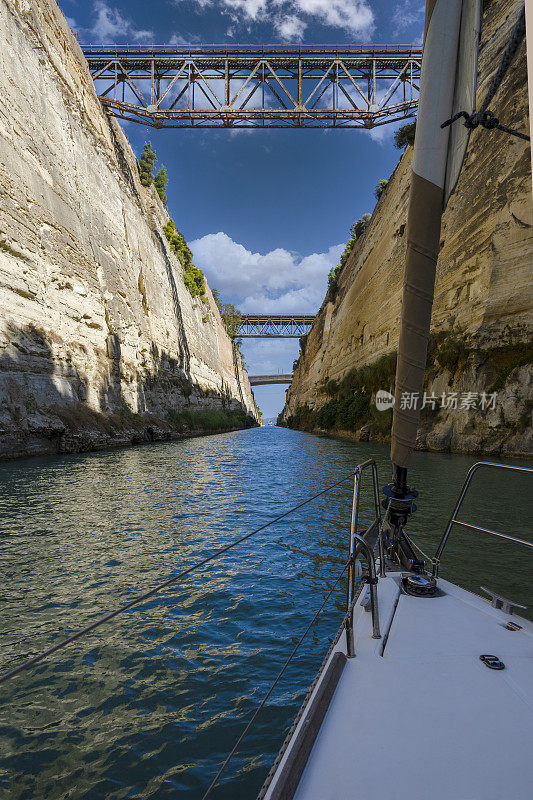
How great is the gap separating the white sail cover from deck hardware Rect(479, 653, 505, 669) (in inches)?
115

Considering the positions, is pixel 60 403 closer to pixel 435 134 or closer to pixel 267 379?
pixel 435 134

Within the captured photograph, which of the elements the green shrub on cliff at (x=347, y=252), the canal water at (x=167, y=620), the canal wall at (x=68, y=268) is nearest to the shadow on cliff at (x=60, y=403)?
the canal wall at (x=68, y=268)

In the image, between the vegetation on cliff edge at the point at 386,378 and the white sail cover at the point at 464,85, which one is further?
the vegetation on cliff edge at the point at 386,378

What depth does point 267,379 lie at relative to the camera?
4195 inches

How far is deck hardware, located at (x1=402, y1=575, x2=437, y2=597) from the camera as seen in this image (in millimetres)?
2840

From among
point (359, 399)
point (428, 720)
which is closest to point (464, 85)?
point (428, 720)

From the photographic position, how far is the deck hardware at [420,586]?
9.32ft

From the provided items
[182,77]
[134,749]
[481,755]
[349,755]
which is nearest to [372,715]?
[349,755]

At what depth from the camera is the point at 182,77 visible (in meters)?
27.0

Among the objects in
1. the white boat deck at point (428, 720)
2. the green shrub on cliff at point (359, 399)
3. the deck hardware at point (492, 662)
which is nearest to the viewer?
the white boat deck at point (428, 720)

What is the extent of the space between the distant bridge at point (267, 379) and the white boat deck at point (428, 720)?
102 metres

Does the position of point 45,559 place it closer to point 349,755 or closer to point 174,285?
point 349,755

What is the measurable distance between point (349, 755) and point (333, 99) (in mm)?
32295

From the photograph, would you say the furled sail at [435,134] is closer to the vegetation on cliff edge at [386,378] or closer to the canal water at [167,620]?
the canal water at [167,620]
